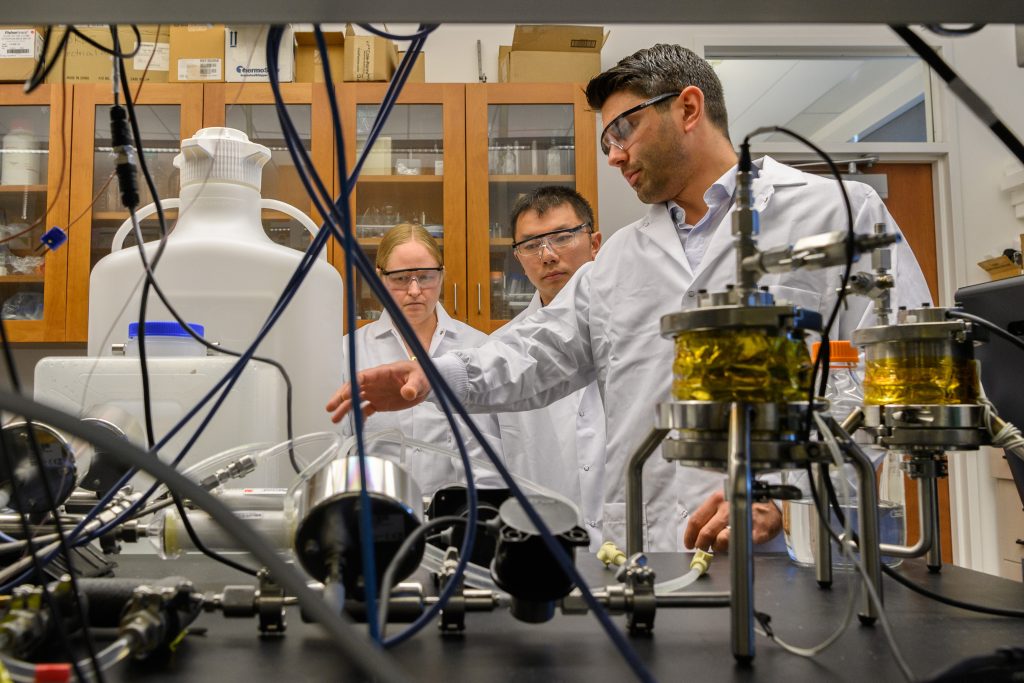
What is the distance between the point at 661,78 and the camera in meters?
1.56

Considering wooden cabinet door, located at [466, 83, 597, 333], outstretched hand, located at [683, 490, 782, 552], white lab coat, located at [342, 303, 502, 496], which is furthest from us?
wooden cabinet door, located at [466, 83, 597, 333]

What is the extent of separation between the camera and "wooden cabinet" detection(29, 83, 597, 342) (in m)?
2.73

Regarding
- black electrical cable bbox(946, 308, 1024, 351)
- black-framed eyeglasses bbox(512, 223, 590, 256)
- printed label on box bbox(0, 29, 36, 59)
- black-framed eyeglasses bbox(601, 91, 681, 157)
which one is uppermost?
printed label on box bbox(0, 29, 36, 59)

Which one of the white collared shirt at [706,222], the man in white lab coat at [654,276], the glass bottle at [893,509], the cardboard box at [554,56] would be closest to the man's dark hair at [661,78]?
the man in white lab coat at [654,276]

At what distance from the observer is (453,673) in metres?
0.40

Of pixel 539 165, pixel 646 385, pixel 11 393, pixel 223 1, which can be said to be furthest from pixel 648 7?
pixel 539 165

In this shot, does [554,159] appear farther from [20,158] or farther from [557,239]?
[20,158]

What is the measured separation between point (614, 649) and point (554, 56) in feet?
9.35

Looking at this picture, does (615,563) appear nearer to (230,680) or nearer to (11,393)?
(230,680)

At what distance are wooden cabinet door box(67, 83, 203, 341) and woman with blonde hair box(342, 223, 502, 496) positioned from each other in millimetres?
1063

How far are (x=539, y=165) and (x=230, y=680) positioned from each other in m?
2.73

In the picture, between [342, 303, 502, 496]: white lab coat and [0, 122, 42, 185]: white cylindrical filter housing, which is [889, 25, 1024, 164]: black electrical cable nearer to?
[342, 303, 502, 496]: white lab coat

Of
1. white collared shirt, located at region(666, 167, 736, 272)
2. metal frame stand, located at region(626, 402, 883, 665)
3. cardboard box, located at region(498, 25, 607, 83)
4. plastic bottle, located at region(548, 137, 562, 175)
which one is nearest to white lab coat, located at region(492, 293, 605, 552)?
white collared shirt, located at region(666, 167, 736, 272)

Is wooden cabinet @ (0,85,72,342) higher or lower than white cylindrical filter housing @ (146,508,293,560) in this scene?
higher
